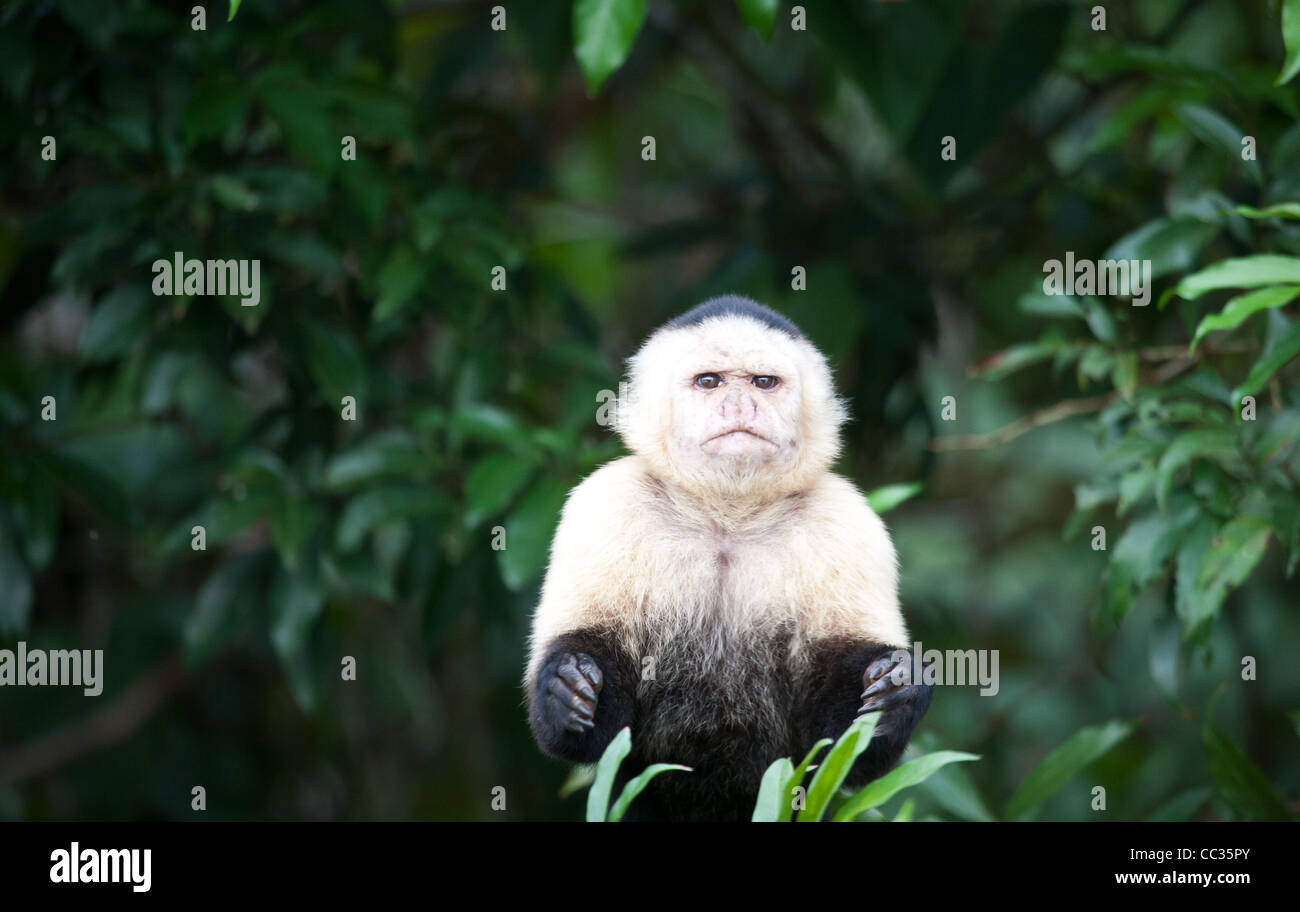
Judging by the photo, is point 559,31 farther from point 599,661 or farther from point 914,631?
point 599,661

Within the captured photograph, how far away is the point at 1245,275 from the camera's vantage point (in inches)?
73.5

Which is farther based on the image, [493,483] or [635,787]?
[493,483]

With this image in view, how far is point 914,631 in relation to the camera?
10.5ft

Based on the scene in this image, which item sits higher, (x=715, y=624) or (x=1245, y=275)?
Answer: (x=1245, y=275)

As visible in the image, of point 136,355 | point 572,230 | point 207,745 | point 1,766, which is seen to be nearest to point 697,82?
point 572,230

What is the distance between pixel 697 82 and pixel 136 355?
2576 millimetres

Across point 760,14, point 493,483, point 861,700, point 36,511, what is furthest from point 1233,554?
point 36,511

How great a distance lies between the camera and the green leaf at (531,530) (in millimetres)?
2408

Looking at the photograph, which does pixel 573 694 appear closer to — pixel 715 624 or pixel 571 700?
pixel 571 700

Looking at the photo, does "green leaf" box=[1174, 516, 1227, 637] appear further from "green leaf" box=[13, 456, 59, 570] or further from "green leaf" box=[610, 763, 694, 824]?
"green leaf" box=[13, 456, 59, 570]

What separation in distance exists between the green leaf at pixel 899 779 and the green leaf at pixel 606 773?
0.94 ft

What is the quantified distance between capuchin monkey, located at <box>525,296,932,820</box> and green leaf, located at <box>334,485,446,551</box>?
1.11 m

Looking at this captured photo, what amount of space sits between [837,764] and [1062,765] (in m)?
1.09

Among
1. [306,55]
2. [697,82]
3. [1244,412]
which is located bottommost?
[1244,412]
